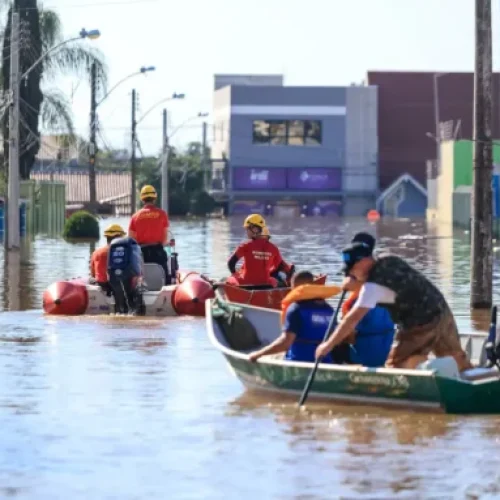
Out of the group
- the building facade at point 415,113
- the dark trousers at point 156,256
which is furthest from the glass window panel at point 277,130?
the dark trousers at point 156,256

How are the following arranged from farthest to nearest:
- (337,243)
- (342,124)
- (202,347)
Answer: (342,124), (337,243), (202,347)

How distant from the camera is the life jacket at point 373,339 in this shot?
14.4 metres

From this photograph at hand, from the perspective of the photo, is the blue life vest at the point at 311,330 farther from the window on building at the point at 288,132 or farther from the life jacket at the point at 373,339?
the window on building at the point at 288,132

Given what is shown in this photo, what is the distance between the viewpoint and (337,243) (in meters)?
55.1

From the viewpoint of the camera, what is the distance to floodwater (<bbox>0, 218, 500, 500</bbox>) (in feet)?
35.9

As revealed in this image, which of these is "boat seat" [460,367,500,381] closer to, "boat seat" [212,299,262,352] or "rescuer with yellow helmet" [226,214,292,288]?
"boat seat" [212,299,262,352]

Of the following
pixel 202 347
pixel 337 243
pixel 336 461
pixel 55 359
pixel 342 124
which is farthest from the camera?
pixel 342 124

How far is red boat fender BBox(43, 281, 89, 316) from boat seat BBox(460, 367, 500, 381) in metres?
9.63

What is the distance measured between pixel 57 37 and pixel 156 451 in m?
51.0

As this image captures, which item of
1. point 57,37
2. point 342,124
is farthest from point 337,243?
point 342,124

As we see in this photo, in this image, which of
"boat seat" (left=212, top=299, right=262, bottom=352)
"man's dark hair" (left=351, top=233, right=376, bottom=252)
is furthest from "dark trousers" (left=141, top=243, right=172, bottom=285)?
"man's dark hair" (left=351, top=233, right=376, bottom=252)

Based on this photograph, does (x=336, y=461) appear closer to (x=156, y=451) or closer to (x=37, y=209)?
(x=156, y=451)

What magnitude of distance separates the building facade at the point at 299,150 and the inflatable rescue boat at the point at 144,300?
3636 inches

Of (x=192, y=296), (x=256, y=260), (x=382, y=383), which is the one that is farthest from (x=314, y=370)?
(x=192, y=296)
